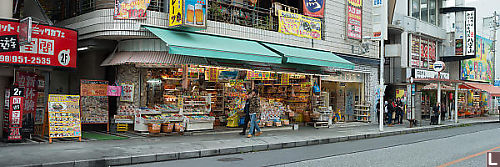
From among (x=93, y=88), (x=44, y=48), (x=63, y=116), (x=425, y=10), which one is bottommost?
(x=63, y=116)

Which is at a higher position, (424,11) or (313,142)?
(424,11)

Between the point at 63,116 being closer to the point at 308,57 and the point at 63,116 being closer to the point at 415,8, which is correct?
the point at 308,57

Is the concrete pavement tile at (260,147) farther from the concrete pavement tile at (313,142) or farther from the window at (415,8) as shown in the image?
the window at (415,8)

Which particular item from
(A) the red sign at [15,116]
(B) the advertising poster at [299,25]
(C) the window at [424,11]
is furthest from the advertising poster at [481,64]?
(A) the red sign at [15,116]

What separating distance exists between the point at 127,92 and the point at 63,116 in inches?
106

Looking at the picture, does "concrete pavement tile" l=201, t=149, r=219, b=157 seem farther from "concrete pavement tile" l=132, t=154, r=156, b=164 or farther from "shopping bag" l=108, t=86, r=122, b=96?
"shopping bag" l=108, t=86, r=122, b=96

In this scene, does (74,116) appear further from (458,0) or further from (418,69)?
(458,0)

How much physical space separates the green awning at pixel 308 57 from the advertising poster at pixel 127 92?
6012 millimetres

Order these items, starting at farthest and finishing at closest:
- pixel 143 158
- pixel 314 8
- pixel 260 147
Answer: pixel 314 8 → pixel 260 147 → pixel 143 158

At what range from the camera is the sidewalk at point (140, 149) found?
919 cm

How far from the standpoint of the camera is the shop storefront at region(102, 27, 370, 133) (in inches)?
553

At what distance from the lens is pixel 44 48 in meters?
12.3

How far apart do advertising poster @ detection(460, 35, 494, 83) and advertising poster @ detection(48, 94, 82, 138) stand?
31.1 metres

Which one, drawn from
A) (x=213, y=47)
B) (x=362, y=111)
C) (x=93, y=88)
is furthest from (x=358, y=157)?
(x=362, y=111)
